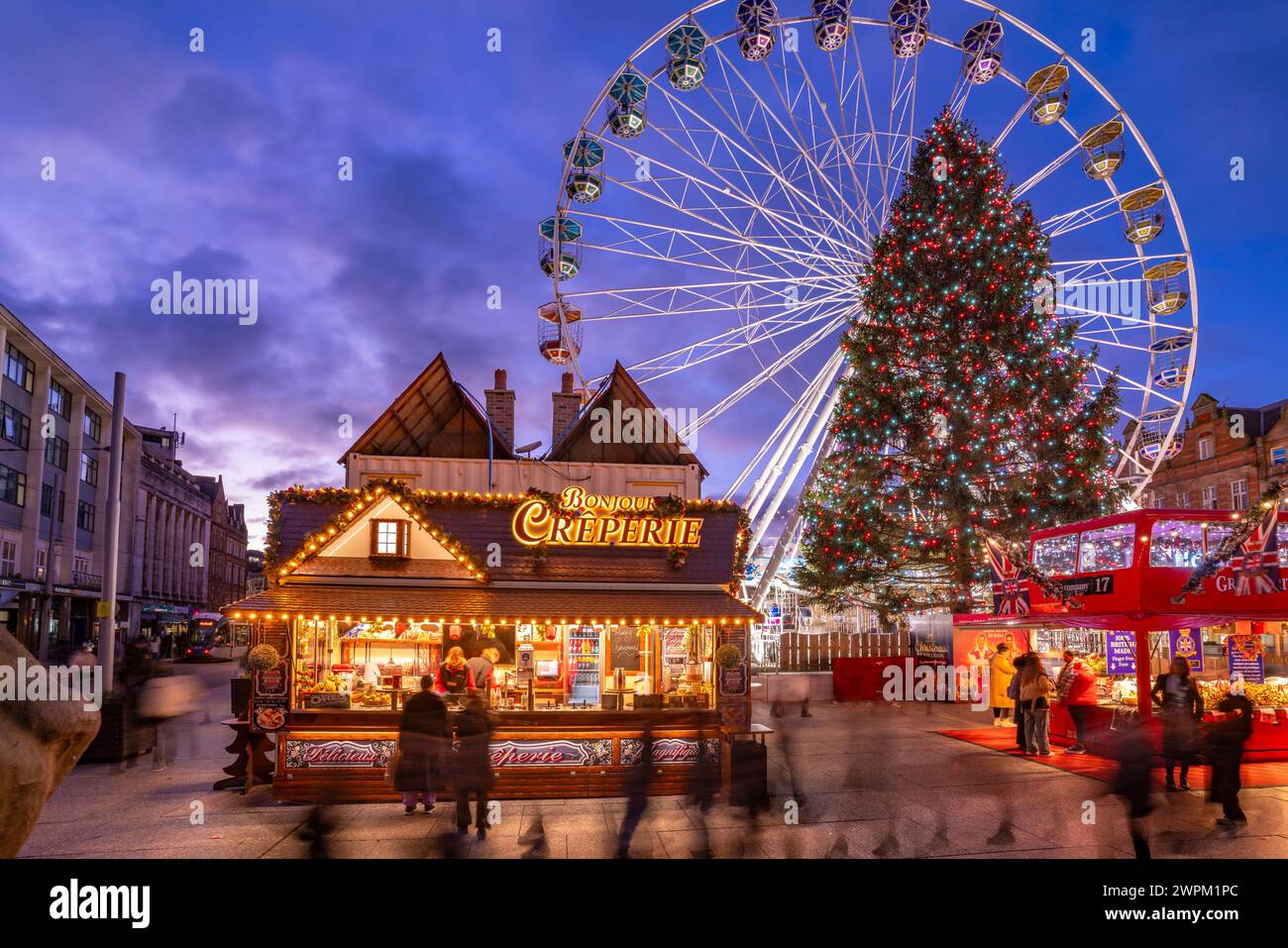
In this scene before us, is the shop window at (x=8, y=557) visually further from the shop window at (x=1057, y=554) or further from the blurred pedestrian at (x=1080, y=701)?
the blurred pedestrian at (x=1080, y=701)

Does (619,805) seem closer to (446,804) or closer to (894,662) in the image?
(446,804)

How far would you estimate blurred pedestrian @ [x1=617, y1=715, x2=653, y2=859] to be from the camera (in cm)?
959

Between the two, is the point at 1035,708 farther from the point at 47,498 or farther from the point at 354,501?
the point at 47,498

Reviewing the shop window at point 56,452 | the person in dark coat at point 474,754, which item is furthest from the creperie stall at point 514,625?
the shop window at point 56,452

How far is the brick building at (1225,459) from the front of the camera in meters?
47.4

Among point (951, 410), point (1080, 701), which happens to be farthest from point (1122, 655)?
point (951, 410)

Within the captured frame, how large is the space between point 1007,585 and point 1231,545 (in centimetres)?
517

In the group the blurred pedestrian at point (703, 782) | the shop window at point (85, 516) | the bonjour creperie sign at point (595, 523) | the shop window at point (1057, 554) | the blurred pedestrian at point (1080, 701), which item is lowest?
the blurred pedestrian at point (703, 782)

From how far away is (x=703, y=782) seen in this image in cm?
1277

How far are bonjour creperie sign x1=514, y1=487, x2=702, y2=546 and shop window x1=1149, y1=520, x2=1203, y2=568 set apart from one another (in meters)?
8.14

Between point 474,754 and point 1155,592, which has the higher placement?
point 1155,592

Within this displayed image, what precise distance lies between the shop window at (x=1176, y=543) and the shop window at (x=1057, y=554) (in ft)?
6.33

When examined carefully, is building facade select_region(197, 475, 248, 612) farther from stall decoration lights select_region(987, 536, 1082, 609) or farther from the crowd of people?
the crowd of people
